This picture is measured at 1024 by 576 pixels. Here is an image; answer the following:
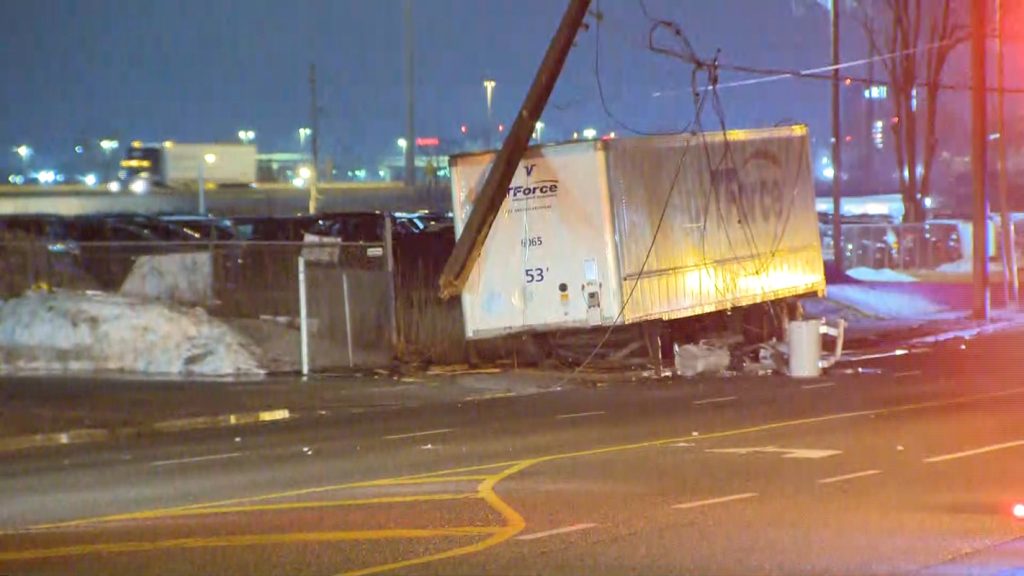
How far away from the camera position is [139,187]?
233 ft

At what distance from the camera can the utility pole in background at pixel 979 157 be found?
110ft

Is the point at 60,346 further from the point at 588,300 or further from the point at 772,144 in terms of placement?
the point at 772,144

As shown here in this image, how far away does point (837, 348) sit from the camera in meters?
25.0

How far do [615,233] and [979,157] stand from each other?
1566 centimetres

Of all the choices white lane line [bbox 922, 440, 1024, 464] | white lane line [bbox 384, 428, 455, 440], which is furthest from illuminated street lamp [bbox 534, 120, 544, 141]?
white lane line [bbox 922, 440, 1024, 464]

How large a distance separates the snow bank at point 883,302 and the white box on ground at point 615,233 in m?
13.8

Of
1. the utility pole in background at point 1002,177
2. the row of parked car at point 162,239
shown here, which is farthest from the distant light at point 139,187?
the utility pole in background at point 1002,177

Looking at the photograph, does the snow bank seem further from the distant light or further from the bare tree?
the distant light

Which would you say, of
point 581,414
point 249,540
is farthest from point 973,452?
point 249,540

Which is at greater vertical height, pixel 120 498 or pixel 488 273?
pixel 488 273

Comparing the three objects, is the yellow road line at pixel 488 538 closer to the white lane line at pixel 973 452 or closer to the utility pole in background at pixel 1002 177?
the white lane line at pixel 973 452

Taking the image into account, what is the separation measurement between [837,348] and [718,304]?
234 cm

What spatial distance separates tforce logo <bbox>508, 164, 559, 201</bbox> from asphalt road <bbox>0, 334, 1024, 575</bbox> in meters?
4.37

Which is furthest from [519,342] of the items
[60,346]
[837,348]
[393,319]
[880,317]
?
[880,317]
